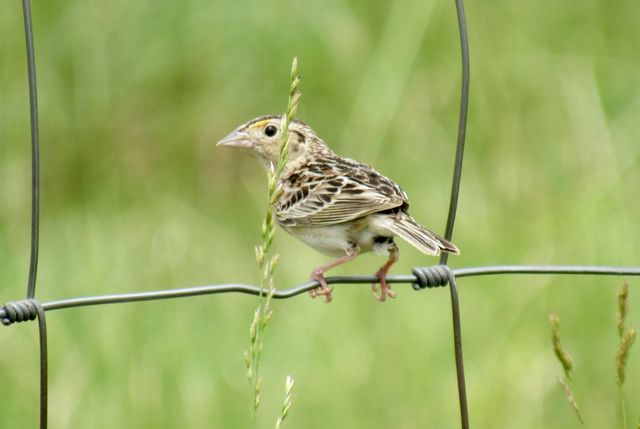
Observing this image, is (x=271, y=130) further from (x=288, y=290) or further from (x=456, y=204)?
(x=456, y=204)

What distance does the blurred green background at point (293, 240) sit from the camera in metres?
5.79

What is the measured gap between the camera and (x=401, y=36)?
728 centimetres

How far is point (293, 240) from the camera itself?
283 inches

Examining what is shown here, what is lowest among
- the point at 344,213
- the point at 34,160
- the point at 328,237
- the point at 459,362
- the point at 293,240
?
the point at 293,240

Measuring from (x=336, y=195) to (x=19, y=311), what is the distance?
6.28 ft

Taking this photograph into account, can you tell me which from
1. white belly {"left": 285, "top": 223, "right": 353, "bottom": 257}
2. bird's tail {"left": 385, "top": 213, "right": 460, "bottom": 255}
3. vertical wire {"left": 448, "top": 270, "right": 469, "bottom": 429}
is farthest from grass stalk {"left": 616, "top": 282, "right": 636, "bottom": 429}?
white belly {"left": 285, "top": 223, "right": 353, "bottom": 257}

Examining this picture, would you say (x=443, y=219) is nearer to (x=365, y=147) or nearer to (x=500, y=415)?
(x=365, y=147)

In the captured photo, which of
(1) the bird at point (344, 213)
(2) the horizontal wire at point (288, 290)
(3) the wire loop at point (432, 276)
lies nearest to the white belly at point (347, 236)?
(1) the bird at point (344, 213)

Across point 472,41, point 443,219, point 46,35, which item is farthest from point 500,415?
point 46,35

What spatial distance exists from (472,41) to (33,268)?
4816mm

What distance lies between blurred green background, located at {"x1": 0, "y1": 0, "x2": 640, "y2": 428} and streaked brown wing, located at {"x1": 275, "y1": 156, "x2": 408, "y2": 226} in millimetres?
1094

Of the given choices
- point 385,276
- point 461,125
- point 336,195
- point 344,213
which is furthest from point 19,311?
point 336,195

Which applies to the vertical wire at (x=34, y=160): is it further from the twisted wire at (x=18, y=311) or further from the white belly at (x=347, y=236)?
the white belly at (x=347, y=236)

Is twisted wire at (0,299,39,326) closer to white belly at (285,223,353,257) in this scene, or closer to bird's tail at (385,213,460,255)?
bird's tail at (385,213,460,255)
